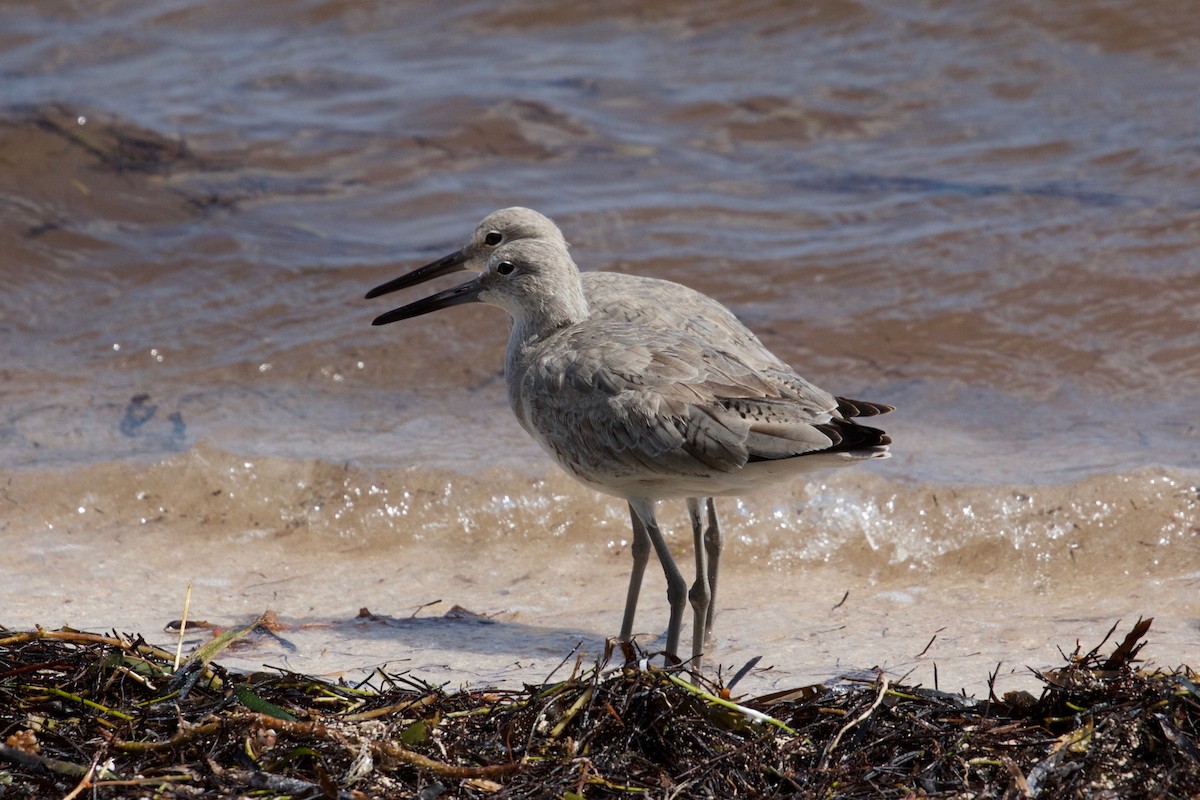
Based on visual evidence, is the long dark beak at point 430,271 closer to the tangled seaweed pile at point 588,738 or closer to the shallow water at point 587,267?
the shallow water at point 587,267

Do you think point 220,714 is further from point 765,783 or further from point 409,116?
point 409,116

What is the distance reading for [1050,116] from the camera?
1009 centimetres

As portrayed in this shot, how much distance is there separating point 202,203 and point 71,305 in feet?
5.22

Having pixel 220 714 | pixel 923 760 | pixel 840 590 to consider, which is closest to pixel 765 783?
pixel 923 760

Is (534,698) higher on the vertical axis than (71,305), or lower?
lower

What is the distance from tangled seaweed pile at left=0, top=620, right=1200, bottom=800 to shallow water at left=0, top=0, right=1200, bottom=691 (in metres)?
0.60

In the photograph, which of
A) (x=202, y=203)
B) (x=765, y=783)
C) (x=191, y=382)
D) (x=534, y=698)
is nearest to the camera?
(x=765, y=783)

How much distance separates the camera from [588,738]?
A: 10.9 ft

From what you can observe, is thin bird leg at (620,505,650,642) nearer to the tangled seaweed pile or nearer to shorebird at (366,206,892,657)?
shorebird at (366,206,892,657)

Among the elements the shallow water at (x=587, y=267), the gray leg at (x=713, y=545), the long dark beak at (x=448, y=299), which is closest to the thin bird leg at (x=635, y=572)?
the shallow water at (x=587, y=267)

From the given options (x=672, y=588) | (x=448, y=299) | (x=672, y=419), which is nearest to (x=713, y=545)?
(x=672, y=588)

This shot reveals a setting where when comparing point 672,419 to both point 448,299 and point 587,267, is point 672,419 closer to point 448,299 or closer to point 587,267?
point 448,299

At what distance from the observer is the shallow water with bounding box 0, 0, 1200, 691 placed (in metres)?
5.02

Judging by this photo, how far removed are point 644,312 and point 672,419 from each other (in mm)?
741
